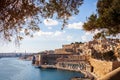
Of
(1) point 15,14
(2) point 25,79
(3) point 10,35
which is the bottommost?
(2) point 25,79

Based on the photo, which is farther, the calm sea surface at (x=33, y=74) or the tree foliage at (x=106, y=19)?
the calm sea surface at (x=33, y=74)

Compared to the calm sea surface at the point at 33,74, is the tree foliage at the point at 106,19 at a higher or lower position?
higher

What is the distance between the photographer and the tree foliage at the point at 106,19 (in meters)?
7.70

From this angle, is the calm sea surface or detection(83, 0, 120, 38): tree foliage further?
the calm sea surface

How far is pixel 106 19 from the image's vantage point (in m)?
7.91

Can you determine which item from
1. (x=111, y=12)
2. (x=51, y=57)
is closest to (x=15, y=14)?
(x=111, y=12)

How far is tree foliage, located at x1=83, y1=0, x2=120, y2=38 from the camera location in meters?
7.70

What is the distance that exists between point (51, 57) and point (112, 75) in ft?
258

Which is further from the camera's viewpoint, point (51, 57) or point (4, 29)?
point (51, 57)

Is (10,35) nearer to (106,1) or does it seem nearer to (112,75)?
Answer: (112,75)

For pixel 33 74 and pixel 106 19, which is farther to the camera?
pixel 33 74

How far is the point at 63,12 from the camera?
16.1ft

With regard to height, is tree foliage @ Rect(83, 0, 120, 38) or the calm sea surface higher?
tree foliage @ Rect(83, 0, 120, 38)

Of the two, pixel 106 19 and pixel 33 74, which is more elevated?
pixel 106 19
